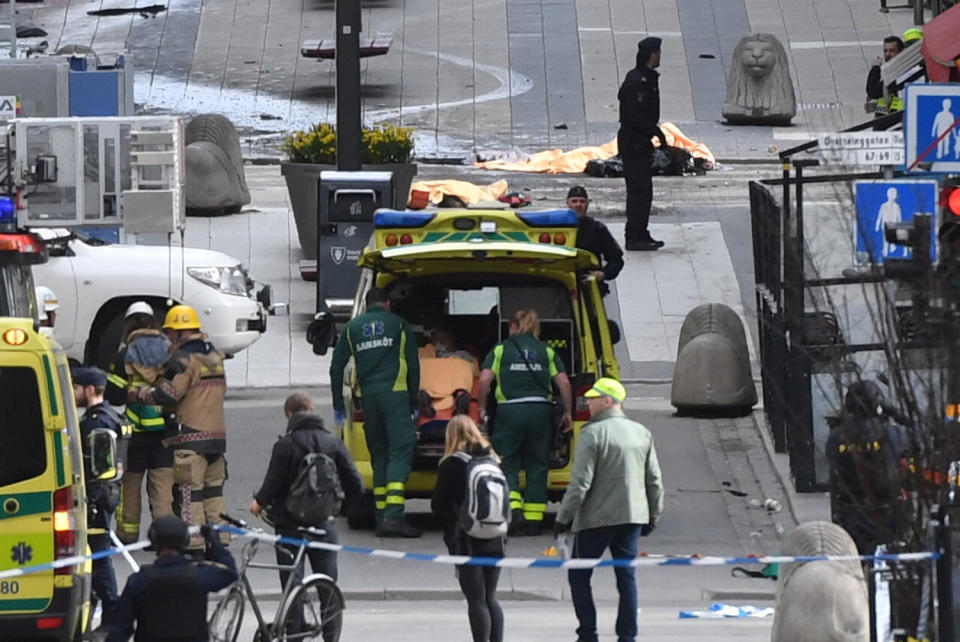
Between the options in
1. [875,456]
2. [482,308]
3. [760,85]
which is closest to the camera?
[875,456]

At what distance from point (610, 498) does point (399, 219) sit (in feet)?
12.3

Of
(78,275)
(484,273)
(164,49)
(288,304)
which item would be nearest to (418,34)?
(164,49)

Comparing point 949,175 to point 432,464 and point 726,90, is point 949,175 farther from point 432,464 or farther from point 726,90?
point 726,90

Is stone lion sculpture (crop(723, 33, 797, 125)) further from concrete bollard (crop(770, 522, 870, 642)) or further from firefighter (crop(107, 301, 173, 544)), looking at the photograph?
concrete bollard (crop(770, 522, 870, 642))

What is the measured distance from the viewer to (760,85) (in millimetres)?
28875

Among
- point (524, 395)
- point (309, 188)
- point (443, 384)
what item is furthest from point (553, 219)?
point (309, 188)

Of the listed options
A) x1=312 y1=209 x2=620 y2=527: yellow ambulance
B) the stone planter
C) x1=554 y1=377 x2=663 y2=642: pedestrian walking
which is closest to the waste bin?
the stone planter

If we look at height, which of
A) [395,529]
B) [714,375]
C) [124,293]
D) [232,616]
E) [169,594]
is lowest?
[395,529]

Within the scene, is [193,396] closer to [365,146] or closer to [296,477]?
[296,477]

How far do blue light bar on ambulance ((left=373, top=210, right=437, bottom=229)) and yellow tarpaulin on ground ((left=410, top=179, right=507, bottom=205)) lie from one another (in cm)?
886

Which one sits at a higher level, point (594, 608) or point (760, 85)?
point (760, 85)

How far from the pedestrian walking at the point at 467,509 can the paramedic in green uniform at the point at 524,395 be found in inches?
106

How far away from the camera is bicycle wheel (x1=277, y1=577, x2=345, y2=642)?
35.9 feet

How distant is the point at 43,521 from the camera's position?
10.4 metres
